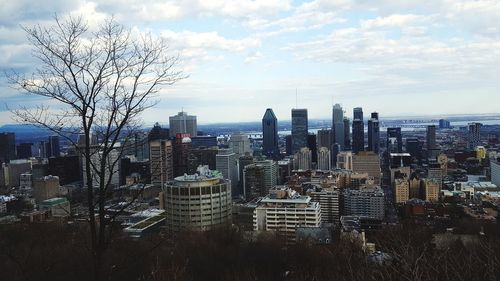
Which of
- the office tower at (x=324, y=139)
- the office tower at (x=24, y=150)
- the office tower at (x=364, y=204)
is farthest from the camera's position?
the office tower at (x=324, y=139)

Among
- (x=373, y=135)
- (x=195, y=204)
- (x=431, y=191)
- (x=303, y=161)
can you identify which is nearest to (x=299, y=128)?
(x=373, y=135)

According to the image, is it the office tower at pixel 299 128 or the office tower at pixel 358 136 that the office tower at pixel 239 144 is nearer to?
the office tower at pixel 299 128

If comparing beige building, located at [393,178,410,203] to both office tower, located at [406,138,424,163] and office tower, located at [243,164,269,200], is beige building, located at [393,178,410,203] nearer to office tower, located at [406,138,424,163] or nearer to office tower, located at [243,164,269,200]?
office tower, located at [243,164,269,200]

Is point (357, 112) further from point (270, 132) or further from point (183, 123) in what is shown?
point (183, 123)

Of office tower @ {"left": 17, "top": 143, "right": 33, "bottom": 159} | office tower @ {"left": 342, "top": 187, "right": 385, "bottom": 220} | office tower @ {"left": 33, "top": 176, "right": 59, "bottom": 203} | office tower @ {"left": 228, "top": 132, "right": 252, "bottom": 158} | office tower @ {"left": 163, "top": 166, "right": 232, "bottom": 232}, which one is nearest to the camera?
office tower @ {"left": 163, "top": 166, "right": 232, "bottom": 232}

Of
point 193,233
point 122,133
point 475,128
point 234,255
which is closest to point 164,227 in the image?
point 193,233

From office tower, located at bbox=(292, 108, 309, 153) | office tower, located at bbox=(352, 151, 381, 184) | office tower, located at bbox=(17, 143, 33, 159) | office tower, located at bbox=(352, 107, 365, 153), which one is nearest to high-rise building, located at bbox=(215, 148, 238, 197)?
office tower, located at bbox=(352, 151, 381, 184)

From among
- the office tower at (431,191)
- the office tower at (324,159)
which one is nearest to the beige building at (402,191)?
the office tower at (431,191)
